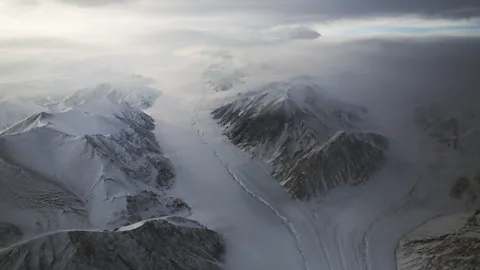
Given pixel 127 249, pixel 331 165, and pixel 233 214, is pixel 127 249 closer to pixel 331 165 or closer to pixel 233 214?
pixel 233 214

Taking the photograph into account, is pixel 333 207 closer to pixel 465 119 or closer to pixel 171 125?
pixel 465 119

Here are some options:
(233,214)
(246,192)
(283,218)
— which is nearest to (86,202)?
(233,214)

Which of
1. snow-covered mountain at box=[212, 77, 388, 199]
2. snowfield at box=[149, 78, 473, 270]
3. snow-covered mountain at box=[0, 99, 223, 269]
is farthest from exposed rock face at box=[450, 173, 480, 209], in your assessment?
snow-covered mountain at box=[0, 99, 223, 269]

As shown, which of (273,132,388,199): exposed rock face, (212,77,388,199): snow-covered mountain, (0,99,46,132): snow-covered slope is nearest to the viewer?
(273,132,388,199): exposed rock face

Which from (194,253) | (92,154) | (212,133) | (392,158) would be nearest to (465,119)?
(392,158)

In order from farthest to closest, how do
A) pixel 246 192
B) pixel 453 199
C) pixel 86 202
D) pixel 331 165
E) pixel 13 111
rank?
pixel 13 111 → pixel 331 165 → pixel 246 192 → pixel 453 199 → pixel 86 202

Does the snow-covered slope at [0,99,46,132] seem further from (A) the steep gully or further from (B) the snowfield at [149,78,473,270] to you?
(A) the steep gully
